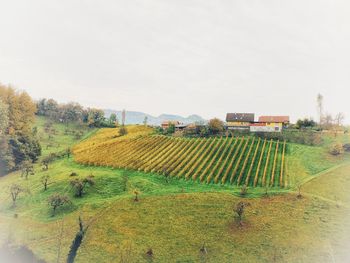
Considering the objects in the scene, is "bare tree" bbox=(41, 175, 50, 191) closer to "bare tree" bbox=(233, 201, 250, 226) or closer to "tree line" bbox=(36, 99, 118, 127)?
"bare tree" bbox=(233, 201, 250, 226)

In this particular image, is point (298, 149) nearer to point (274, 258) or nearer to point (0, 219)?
point (274, 258)

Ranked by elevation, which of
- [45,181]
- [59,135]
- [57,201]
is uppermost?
[59,135]

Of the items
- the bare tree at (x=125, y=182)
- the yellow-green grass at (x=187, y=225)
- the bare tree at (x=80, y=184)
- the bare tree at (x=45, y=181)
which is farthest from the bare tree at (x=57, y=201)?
the bare tree at (x=125, y=182)

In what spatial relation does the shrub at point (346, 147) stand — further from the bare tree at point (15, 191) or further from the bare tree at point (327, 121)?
the bare tree at point (15, 191)

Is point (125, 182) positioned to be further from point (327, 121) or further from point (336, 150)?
point (327, 121)

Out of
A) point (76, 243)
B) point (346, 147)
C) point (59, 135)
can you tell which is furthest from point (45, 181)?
point (346, 147)

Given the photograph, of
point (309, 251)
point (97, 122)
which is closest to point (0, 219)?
point (309, 251)

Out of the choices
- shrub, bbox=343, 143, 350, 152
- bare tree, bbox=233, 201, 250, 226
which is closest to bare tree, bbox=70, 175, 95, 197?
bare tree, bbox=233, 201, 250, 226
